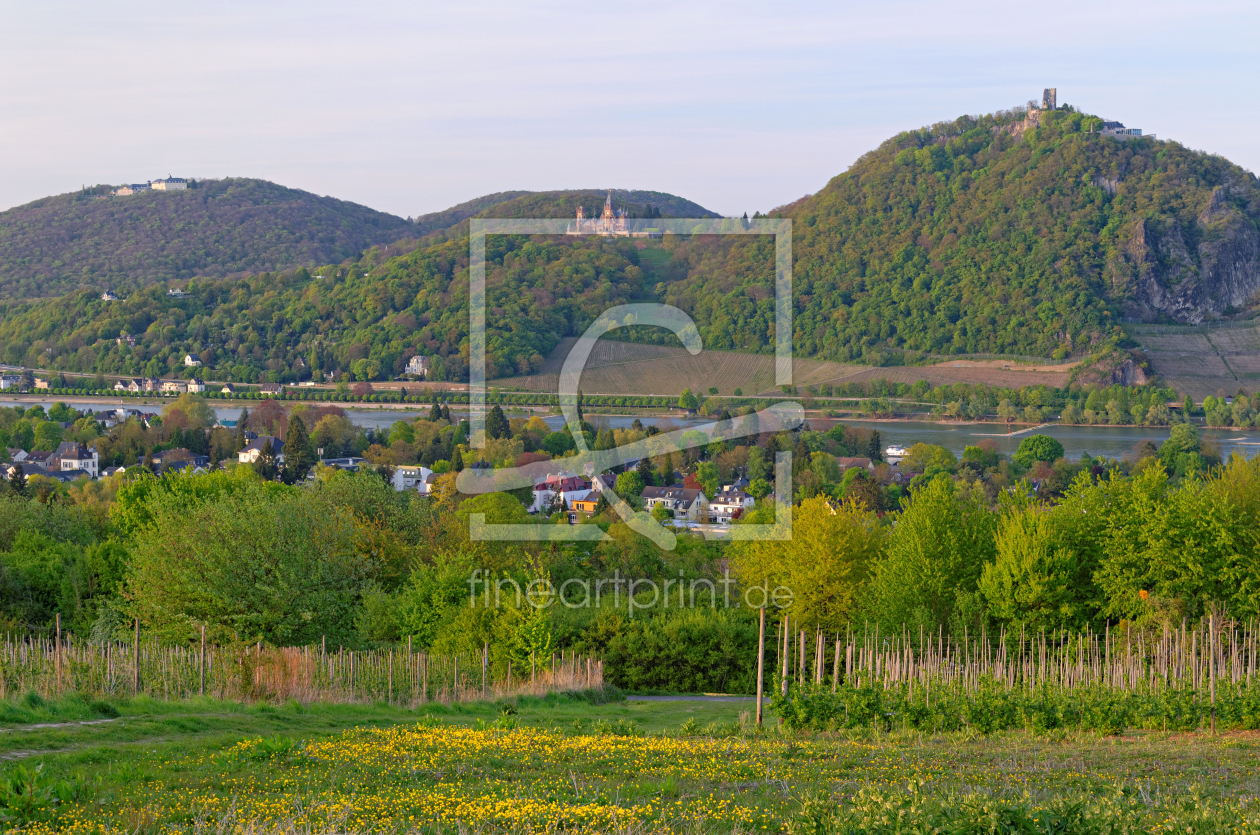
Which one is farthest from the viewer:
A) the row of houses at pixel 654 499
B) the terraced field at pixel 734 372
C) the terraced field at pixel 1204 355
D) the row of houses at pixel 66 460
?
the terraced field at pixel 1204 355

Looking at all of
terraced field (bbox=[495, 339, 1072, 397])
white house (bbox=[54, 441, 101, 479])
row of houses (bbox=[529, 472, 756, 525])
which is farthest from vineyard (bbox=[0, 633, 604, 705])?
→ terraced field (bbox=[495, 339, 1072, 397])

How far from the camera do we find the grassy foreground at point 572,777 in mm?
5992

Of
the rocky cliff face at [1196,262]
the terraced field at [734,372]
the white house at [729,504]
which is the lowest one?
the white house at [729,504]

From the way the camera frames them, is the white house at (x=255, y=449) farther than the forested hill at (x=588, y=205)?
No

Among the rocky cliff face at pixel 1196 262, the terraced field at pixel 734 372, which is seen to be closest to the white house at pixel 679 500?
the terraced field at pixel 734 372

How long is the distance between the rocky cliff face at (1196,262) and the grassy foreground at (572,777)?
162 metres

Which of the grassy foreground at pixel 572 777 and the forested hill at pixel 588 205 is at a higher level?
the forested hill at pixel 588 205

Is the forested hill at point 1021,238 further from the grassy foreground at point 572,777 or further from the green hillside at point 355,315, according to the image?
the grassy foreground at point 572,777

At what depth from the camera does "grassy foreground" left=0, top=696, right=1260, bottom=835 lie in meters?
5.99

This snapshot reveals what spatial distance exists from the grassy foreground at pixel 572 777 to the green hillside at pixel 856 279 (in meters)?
87.2

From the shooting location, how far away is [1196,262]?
541 ft

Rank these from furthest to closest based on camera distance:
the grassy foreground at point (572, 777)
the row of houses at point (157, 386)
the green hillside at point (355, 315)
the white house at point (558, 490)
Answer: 1. the row of houses at point (157, 386)
2. the green hillside at point (355, 315)
3. the white house at point (558, 490)
4. the grassy foreground at point (572, 777)

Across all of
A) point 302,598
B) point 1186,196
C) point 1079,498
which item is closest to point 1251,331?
point 1186,196

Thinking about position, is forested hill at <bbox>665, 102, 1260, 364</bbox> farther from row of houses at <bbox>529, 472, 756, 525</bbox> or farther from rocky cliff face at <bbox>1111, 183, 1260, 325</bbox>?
row of houses at <bbox>529, 472, 756, 525</bbox>
